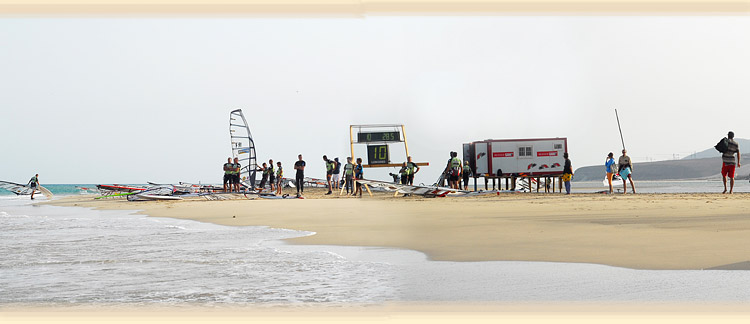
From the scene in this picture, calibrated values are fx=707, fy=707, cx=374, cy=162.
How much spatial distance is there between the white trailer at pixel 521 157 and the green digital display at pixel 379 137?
4.87 m

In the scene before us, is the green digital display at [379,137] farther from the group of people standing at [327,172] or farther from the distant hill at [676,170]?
the distant hill at [676,170]

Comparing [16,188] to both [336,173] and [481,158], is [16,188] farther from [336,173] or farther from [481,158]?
[481,158]

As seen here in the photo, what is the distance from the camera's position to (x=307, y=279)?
527 cm

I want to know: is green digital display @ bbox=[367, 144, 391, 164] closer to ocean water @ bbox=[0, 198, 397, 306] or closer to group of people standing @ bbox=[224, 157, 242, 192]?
group of people standing @ bbox=[224, 157, 242, 192]

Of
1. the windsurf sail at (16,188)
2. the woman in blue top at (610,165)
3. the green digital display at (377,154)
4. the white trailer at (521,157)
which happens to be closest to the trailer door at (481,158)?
the white trailer at (521,157)

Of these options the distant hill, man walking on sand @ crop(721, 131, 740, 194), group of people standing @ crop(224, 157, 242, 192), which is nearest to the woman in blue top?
man walking on sand @ crop(721, 131, 740, 194)

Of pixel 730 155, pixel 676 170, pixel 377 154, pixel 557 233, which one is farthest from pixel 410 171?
pixel 676 170

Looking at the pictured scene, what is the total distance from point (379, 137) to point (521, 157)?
22.2 ft

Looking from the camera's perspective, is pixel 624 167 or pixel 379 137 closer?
pixel 624 167

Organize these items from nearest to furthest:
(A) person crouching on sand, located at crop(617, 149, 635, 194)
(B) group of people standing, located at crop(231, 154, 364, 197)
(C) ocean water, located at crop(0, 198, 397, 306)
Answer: (C) ocean water, located at crop(0, 198, 397, 306), (A) person crouching on sand, located at crop(617, 149, 635, 194), (B) group of people standing, located at crop(231, 154, 364, 197)

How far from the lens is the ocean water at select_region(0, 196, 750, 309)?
4363mm

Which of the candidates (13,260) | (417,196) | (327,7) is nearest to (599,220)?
(327,7)

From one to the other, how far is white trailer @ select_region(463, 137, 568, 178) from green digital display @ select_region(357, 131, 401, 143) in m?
4.87

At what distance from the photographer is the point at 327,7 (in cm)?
690
